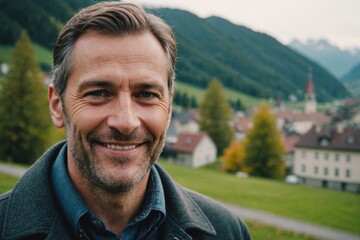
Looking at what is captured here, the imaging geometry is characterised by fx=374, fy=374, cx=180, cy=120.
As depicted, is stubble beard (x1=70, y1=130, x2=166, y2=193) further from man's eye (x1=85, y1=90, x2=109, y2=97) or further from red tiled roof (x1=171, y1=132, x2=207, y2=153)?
red tiled roof (x1=171, y1=132, x2=207, y2=153)

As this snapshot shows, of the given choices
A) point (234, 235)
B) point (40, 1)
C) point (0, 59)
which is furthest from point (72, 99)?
point (40, 1)

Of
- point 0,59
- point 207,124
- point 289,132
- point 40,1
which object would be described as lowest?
point 289,132

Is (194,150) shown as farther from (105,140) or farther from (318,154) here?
(105,140)

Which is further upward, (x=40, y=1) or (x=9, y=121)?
(x=40, y=1)

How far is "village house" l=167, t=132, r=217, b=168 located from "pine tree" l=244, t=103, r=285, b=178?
17029 millimetres

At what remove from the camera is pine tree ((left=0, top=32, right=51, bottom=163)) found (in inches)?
1176

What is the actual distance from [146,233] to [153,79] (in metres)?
1.03

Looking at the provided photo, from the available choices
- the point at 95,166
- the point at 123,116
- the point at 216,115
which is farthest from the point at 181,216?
the point at 216,115

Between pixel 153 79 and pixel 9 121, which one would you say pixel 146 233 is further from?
pixel 9 121

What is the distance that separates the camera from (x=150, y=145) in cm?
254

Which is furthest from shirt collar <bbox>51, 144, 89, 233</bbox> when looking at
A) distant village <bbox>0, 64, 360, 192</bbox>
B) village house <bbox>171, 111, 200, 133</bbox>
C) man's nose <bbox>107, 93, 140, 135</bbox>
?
village house <bbox>171, 111, 200, 133</bbox>

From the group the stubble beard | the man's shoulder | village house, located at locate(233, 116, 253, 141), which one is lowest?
village house, located at locate(233, 116, 253, 141)

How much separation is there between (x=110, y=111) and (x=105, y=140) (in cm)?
19

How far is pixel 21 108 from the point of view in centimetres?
3027
